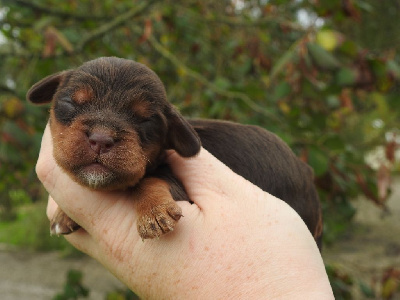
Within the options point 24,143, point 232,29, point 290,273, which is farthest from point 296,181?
point 232,29

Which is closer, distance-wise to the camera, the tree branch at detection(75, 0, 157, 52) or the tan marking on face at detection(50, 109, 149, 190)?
the tan marking on face at detection(50, 109, 149, 190)

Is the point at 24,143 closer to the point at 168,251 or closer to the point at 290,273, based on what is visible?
the point at 168,251

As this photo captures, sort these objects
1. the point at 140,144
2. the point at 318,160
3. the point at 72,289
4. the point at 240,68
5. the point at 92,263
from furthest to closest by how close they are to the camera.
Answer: the point at 92,263
the point at 240,68
the point at 72,289
the point at 318,160
the point at 140,144

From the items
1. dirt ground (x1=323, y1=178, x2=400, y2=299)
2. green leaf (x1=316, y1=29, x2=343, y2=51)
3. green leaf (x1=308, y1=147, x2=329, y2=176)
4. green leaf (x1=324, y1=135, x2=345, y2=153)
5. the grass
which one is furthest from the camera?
the grass

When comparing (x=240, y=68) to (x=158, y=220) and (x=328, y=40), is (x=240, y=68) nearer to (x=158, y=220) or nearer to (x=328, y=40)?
(x=328, y=40)

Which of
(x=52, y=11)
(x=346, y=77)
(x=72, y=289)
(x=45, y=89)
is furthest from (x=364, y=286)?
(x=52, y=11)

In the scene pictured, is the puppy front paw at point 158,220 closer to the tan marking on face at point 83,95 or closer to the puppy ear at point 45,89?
the tan marking on face at point 83,95

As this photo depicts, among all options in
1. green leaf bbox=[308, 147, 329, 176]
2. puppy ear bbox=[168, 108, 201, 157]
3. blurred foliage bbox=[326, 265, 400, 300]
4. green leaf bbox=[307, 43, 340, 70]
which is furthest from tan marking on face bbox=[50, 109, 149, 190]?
blurred foliage bbox=[326, 265, 400, 300]

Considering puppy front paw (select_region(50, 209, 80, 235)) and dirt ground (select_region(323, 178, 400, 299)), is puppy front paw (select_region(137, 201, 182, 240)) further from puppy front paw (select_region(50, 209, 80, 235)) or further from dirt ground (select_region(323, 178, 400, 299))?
dirt ground (select_region(323, 178, 400, 299))
